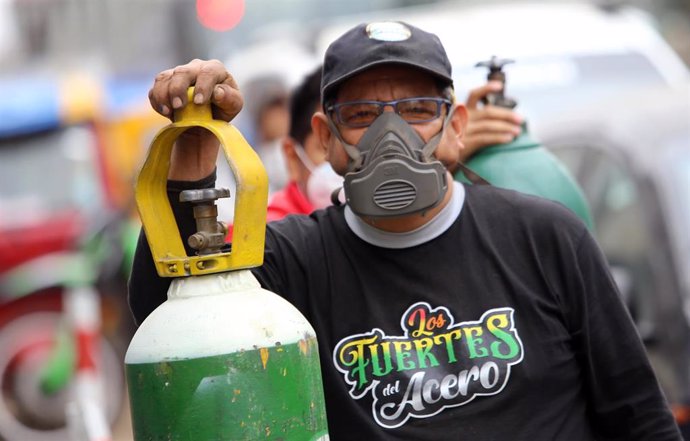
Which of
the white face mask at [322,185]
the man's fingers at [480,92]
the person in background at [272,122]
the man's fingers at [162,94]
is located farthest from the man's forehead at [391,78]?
the person in background at [272,122]

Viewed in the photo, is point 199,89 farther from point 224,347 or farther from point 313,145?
point 313,145

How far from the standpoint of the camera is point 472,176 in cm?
361

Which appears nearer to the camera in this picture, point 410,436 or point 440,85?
point 410,436

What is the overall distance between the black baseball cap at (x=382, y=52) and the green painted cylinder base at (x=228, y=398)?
Answer: 790mm

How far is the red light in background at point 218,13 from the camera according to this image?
21719 millimetres

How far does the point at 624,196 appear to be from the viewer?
6.42m

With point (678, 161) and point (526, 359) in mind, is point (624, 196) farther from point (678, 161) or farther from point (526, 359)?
point (526, 359)

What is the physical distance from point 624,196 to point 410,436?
3739mm

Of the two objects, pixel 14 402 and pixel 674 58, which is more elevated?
pixel 674 58

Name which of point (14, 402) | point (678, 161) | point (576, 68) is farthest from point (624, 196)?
point (14, 402)

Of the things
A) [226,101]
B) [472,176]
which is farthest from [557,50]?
[226,101]

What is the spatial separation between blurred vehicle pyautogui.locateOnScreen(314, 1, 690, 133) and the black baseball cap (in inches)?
210

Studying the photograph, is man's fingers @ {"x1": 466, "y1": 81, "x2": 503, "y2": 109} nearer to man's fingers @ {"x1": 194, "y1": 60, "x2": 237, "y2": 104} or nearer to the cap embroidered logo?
the cap embroidered logo

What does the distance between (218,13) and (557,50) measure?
12932 mm
